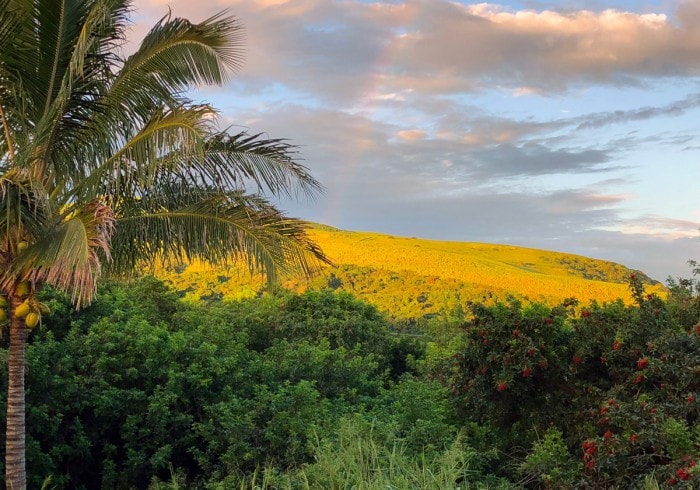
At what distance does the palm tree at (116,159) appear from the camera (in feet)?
24.3

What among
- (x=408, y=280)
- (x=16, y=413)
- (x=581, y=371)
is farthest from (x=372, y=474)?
(x=408, y=280)

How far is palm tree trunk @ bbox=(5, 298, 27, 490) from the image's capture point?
8.09m

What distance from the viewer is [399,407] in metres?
10.8

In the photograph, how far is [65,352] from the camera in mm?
11078

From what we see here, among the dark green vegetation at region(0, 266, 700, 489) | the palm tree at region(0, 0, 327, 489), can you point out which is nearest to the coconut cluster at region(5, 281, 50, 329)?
the palm tree at region(0, 0, 327, 489)

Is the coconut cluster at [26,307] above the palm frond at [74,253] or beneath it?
beneath

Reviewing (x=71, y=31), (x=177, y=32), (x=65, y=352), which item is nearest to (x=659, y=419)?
(x=177, y=32)

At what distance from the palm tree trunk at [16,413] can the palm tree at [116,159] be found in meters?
0.02

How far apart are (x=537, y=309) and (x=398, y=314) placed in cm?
2687

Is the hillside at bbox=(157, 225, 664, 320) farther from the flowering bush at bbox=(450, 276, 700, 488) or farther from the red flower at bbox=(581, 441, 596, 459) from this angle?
the red flower at bbox=(581, 441, 596, 459)

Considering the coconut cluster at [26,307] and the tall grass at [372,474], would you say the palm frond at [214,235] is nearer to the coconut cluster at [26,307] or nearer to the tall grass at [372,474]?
the coconut cluster at [26,307]

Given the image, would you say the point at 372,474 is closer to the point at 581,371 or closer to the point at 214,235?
the point at 214,235

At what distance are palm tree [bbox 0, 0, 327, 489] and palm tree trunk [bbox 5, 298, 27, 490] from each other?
15 mm

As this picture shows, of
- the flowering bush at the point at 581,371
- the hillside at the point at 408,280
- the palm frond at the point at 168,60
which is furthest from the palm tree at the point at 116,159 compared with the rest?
the hillside at the point at 408,280
